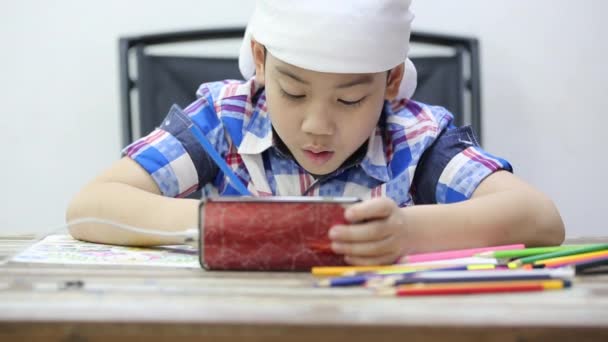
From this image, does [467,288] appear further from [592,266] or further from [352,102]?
[352,102]

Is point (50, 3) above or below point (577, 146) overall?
above

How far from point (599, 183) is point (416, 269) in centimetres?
120

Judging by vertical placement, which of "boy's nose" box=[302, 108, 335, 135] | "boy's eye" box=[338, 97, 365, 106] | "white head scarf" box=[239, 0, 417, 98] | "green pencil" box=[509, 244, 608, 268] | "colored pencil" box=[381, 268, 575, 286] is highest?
"white head scarf" box=[239, 0, 417, 98]

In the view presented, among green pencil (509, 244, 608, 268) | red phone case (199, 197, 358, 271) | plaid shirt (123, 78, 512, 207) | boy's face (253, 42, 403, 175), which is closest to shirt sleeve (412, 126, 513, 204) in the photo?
plaid shirt (123, 78, 512, 207)

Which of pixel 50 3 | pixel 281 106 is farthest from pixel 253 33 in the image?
pixel 50 3

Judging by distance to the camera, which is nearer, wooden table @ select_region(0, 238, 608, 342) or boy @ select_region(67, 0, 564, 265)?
wooden table @ select_region(0, 238, 608, 342)

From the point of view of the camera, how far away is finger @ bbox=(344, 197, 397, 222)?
577 millimetres

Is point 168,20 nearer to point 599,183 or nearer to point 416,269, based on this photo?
point 599,183

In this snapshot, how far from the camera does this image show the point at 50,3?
1561mm

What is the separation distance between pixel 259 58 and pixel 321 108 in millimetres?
155

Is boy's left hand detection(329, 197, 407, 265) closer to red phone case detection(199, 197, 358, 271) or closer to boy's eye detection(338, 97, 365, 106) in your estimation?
red phone case detection(199, 197, 358, 271)

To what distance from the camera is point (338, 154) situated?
826 millimetres

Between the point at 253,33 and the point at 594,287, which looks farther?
the point at 253,33

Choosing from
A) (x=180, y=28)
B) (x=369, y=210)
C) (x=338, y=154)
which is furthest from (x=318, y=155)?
(x=180, y=28)
